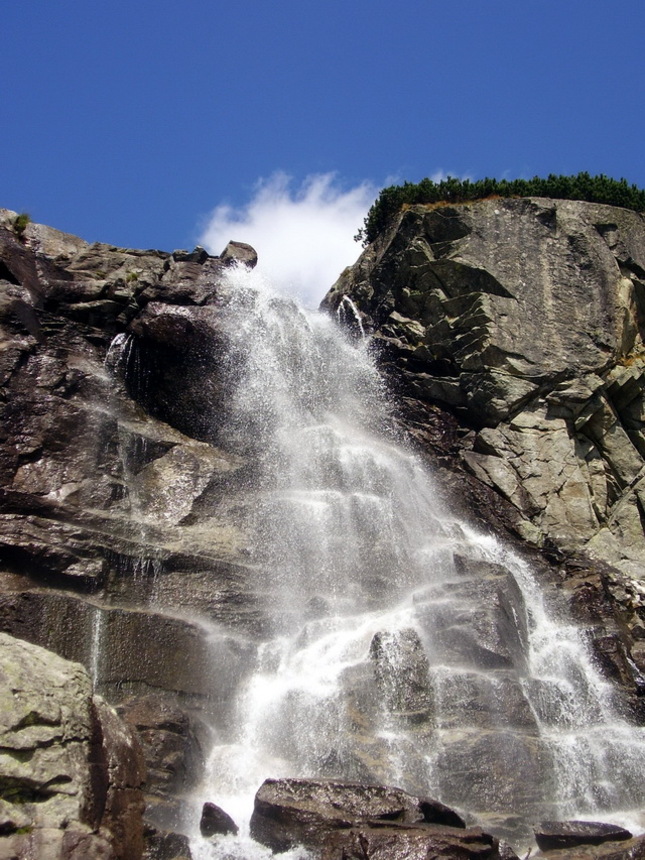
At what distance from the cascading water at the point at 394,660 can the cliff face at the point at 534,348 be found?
3.12 m

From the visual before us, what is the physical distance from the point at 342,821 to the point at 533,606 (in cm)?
1002

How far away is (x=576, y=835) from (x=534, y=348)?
16.8 metres

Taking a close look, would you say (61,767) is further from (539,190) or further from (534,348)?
(539,190)

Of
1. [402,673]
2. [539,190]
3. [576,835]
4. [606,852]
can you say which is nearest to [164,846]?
[402,673]

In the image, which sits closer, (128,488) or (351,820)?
(351,820)

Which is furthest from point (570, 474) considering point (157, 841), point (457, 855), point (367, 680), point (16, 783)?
point (16, 783)

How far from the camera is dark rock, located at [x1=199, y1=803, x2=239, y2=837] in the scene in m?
11.3

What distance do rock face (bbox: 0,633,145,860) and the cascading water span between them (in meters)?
2.42

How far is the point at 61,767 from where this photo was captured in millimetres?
8484

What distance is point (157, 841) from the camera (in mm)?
10047

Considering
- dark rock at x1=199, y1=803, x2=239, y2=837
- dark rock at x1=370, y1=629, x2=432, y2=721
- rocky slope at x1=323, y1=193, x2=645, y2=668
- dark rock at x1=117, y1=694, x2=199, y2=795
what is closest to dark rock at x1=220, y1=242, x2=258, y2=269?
rocky slope at x1=323, y1=193, x2=645, y2=668

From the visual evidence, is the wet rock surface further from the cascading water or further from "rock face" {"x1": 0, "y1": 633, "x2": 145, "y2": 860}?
"rock face" {"x1": 0, "y1": 633, "x2": 145, "y2": 860}

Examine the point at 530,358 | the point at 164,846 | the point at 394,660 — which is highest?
the point at 530,358

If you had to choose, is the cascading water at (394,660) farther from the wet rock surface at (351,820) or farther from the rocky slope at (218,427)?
the rocky slope at (218,427)
